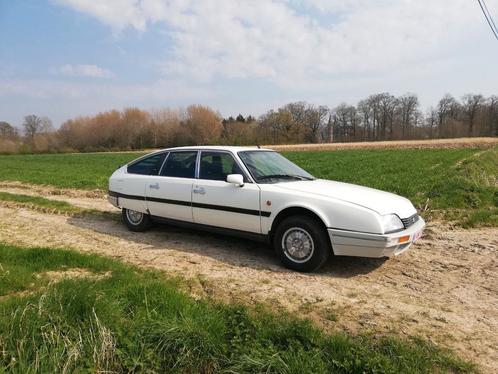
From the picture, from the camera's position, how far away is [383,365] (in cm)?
267

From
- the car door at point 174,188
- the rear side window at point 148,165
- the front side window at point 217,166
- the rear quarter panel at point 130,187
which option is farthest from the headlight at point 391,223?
the rear quarter panel at point 130,187

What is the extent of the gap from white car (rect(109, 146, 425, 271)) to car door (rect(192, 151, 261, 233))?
13 mm

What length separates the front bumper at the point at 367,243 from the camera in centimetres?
426

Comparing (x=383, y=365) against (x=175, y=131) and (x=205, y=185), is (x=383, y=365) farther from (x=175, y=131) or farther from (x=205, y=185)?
(x=175, y=131)

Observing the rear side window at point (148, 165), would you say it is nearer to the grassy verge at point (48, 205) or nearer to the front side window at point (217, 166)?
the front side window at point (217, 166)

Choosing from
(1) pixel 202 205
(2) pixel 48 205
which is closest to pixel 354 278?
(1) pixel 202 205

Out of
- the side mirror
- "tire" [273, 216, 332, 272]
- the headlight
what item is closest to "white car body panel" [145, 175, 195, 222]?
the side mirror

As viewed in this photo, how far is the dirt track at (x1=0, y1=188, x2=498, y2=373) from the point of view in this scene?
133 inches

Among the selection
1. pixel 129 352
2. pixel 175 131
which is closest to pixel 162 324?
pixel 129 352

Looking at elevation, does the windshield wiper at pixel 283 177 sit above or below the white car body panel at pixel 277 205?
above

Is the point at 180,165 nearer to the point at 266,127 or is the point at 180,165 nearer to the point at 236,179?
the point at 236,179

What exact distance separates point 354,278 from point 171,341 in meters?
2.45

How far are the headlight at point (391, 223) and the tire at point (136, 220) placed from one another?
13.1 ft

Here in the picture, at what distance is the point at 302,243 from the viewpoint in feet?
15.4
